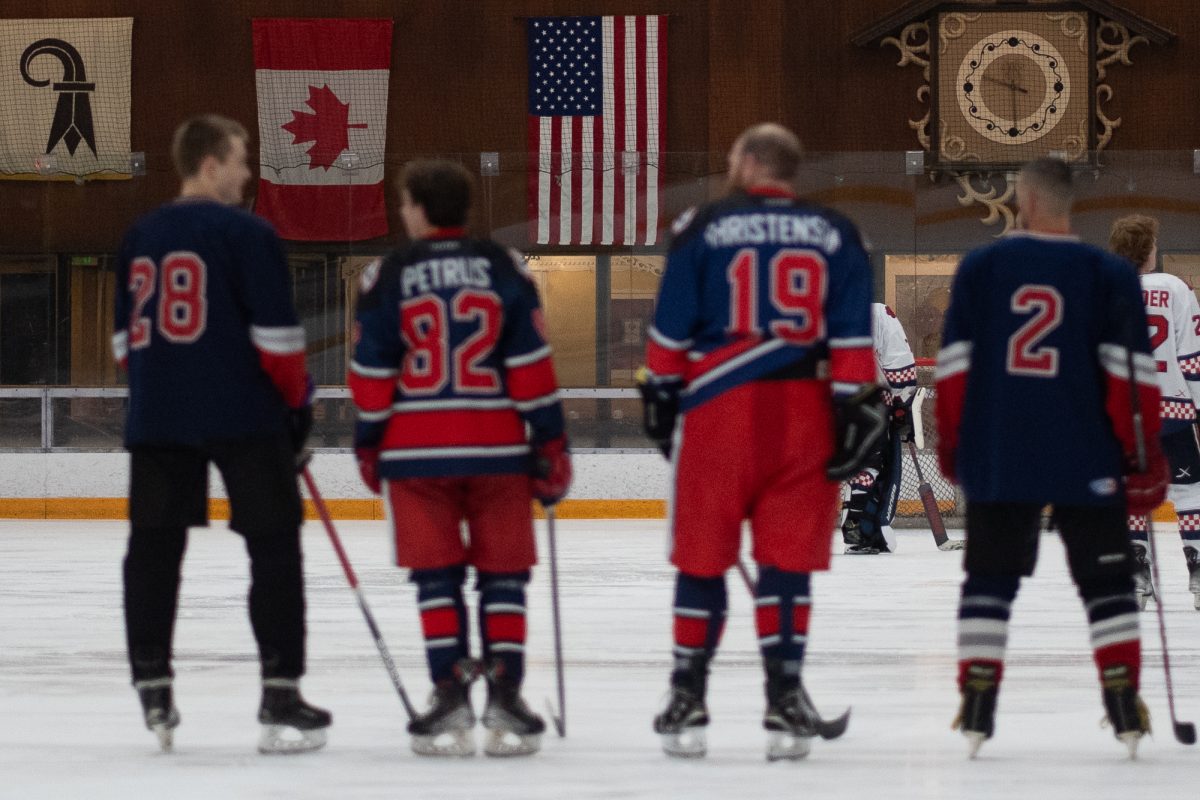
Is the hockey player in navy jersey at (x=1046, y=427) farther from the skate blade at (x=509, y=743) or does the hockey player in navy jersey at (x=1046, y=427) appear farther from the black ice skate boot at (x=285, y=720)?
the black ice skate boot at (x=285, y=720)

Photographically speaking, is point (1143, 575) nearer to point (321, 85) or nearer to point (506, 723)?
point (506, 723)

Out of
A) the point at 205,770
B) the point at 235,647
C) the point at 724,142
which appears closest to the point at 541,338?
the point at 205,770

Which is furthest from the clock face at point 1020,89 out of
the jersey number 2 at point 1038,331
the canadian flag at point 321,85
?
the jersey number 2 at point 1038,331

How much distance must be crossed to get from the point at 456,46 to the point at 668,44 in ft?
5.56

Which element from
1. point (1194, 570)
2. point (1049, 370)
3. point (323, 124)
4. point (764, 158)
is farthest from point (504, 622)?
point (323, 124)

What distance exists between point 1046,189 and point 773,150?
1.67 ft

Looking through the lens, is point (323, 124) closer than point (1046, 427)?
No

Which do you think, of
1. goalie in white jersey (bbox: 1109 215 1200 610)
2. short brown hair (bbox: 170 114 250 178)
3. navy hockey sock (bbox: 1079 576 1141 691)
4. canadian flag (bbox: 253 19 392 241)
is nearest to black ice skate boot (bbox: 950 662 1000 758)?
navy hockey sock (bbox: 1079 576 1141 691)

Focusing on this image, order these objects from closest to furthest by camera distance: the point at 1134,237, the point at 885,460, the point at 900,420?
the point at 1134,237 → the point at 900,420 → the point at 885,460

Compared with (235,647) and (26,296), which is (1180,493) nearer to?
(235,647)

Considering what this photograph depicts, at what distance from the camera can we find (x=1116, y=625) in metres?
3.80

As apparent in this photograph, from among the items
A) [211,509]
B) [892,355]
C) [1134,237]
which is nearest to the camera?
[1134,237]

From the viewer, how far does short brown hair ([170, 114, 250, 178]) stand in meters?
3.88

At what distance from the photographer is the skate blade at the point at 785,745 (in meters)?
3.78
